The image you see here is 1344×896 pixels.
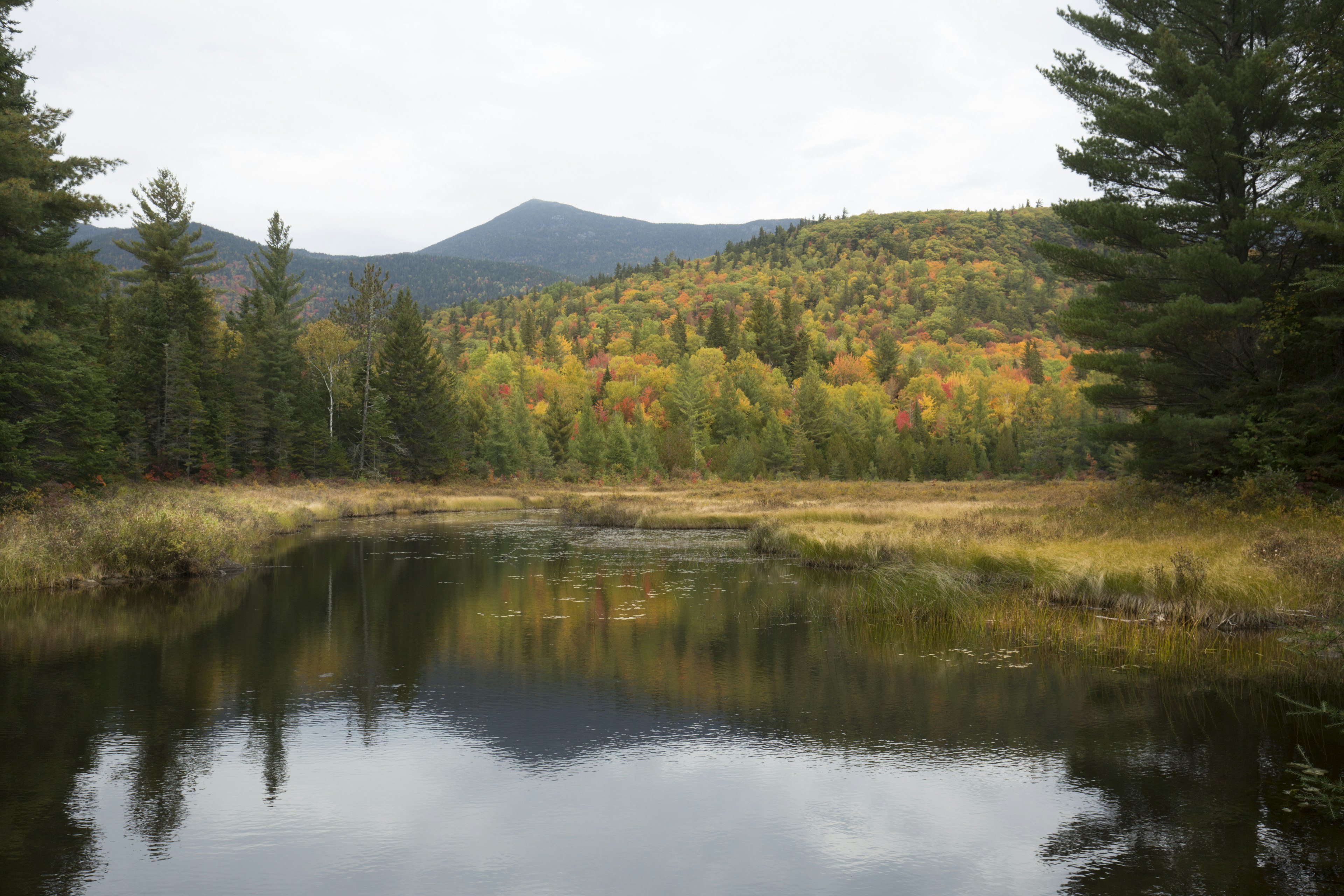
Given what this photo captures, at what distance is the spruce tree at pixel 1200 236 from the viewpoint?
72.0 ft

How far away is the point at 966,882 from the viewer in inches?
246

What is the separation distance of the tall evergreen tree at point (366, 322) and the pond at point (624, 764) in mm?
57926

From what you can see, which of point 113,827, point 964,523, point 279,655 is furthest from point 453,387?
point 113,827

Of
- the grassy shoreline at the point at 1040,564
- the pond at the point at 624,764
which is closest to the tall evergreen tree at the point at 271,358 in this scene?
the grassy shoreline at the point at 1040,564

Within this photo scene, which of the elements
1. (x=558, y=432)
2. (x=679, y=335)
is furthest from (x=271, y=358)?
(x=679, y=335)

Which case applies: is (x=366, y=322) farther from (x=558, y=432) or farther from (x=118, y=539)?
(x=118, y=539)

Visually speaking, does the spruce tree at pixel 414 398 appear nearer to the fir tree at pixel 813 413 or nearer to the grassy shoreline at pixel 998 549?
the grassy shoreline at pixel 998 549

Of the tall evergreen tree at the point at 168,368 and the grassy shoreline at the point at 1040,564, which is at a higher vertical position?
the tall evergreen tree at the point at 168,368

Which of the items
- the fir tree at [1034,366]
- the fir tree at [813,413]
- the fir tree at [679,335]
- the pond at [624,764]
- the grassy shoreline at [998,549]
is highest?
the fir tree at [679,335]

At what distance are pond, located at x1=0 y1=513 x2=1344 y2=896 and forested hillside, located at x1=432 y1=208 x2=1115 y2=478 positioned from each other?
209ft

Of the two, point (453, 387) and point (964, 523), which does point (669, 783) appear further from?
point (453, 387)

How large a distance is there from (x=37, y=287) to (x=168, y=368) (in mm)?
29801

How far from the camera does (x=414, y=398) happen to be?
3093 inches

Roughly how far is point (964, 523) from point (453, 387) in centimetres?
7482
